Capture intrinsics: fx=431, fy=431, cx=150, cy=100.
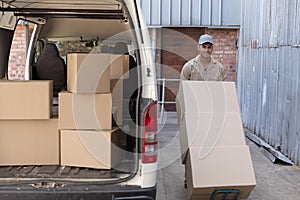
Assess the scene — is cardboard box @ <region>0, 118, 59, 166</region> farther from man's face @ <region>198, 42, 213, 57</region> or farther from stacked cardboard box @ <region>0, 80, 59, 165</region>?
man's face @ <region>198, 42, 213, 57</region>

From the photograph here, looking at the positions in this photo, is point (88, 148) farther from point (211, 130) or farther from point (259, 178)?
point (259, 178)

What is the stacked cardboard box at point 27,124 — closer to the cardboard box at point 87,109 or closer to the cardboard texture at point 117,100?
the cardboard box at point 87,109

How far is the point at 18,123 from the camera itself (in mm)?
3482

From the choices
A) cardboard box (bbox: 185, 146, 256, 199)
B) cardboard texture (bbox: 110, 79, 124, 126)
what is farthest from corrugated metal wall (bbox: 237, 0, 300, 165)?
cardboard texture (bbox: 110, 79, 124, 126)

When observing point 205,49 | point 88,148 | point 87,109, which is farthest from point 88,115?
point 205,49

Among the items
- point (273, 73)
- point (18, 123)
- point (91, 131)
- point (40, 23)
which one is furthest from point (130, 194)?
point (273, 73)

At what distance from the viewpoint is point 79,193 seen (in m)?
3.08

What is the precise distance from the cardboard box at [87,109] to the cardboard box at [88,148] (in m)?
0.07

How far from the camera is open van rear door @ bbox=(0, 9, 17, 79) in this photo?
487 cm

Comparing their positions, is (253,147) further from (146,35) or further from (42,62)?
(146,35)

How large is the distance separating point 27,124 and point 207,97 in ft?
6.20

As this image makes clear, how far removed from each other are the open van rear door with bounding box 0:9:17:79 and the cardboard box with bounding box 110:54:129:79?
162 cm

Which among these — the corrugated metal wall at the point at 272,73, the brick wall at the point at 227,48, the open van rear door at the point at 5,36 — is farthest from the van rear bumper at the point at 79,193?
the brick wall at the point at 227,48

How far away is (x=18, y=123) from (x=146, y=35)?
1.25 m
